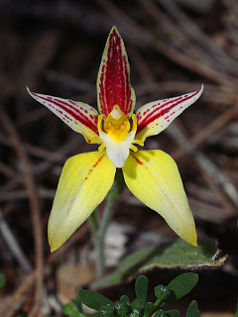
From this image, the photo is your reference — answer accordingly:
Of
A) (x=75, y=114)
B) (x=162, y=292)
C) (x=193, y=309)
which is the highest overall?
(x=75, y=114)

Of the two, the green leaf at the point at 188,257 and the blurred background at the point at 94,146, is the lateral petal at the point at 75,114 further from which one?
the blurred background at the point at 94,146

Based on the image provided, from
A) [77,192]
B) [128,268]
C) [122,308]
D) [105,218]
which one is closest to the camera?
[122,308]

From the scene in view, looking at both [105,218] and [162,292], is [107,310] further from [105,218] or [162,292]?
[105,218]

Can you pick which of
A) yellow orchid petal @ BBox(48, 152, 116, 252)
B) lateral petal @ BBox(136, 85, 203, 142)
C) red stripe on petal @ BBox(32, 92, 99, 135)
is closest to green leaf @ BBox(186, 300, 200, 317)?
yellow orchid petal @ BBox(48, 152, 116, 252)

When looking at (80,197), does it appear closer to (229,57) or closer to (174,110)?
(174,110)

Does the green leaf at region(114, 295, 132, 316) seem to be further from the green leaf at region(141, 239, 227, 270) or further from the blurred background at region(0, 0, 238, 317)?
the blurred background at region(0, 0, 238, 317)

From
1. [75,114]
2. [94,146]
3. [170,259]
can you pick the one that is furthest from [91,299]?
[94,146]

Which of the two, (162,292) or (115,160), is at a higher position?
(115,160)
